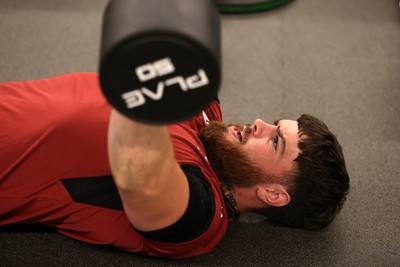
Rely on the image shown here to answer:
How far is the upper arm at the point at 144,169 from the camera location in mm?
924

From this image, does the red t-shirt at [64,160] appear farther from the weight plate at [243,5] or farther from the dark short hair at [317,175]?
the weight plate at [243,5]

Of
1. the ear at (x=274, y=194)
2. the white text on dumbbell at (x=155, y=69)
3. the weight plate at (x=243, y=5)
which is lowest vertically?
the weight plate at (x=243, y=5)

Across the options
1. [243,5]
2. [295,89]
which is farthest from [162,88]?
[243,5]

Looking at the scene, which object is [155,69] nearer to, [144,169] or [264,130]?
[144,169]

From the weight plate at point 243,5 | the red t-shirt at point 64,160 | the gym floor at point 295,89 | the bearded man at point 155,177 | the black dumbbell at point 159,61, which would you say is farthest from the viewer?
the weight plate at point 243,5

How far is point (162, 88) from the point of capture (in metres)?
0.80

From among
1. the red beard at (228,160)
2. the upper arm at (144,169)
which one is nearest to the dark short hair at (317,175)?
the red beard at (228,160)

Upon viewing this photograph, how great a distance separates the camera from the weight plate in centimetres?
301

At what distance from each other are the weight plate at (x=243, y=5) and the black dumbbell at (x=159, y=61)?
2.25 meters

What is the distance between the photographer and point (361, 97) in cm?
241

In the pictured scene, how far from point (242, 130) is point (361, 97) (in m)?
0.98

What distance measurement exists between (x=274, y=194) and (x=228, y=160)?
19 centimetres

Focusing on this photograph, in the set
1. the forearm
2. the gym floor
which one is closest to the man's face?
the gym floor

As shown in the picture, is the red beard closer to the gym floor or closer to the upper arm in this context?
the gym floor
